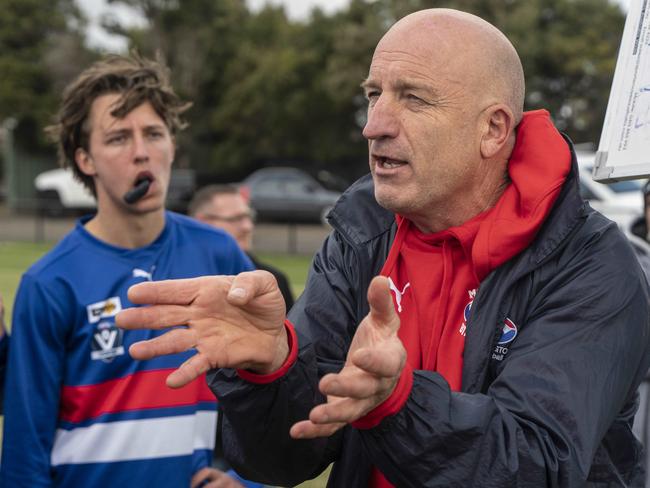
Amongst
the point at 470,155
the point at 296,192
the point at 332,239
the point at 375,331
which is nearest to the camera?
the point at 375,331

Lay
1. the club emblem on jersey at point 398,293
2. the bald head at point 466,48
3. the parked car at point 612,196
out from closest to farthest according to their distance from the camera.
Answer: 1. the bald head at point 466,48
2. the club emblem on jersey at point 398,293
3. the parked car at point 612,196

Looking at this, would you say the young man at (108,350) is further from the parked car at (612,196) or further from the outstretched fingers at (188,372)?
the parked car at (612,196)

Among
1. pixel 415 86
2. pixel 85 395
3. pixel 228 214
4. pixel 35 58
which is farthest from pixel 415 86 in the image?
pixel 35 58


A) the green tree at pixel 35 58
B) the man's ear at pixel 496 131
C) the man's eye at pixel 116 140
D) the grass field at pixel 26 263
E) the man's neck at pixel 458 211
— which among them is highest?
the man's ear at pixel 496 131

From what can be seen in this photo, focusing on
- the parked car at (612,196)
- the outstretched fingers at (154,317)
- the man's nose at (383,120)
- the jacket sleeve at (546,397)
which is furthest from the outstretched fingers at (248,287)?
the parked car at (612,196)

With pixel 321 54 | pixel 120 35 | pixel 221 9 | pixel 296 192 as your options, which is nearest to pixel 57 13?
pixel 120 35

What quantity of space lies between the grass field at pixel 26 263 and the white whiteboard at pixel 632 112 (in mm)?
10871

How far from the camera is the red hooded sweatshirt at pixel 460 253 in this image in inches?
82.7

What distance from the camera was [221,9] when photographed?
33219 mm

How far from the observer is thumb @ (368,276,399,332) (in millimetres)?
1699

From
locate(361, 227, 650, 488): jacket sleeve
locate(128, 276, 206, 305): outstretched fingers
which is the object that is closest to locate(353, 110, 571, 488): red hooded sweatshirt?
locate(361, 227, 650, 488): jacket sleeve

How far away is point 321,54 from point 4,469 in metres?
30.4

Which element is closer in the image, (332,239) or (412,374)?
(412,374)

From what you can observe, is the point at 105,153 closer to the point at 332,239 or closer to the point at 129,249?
the point at 129,249
